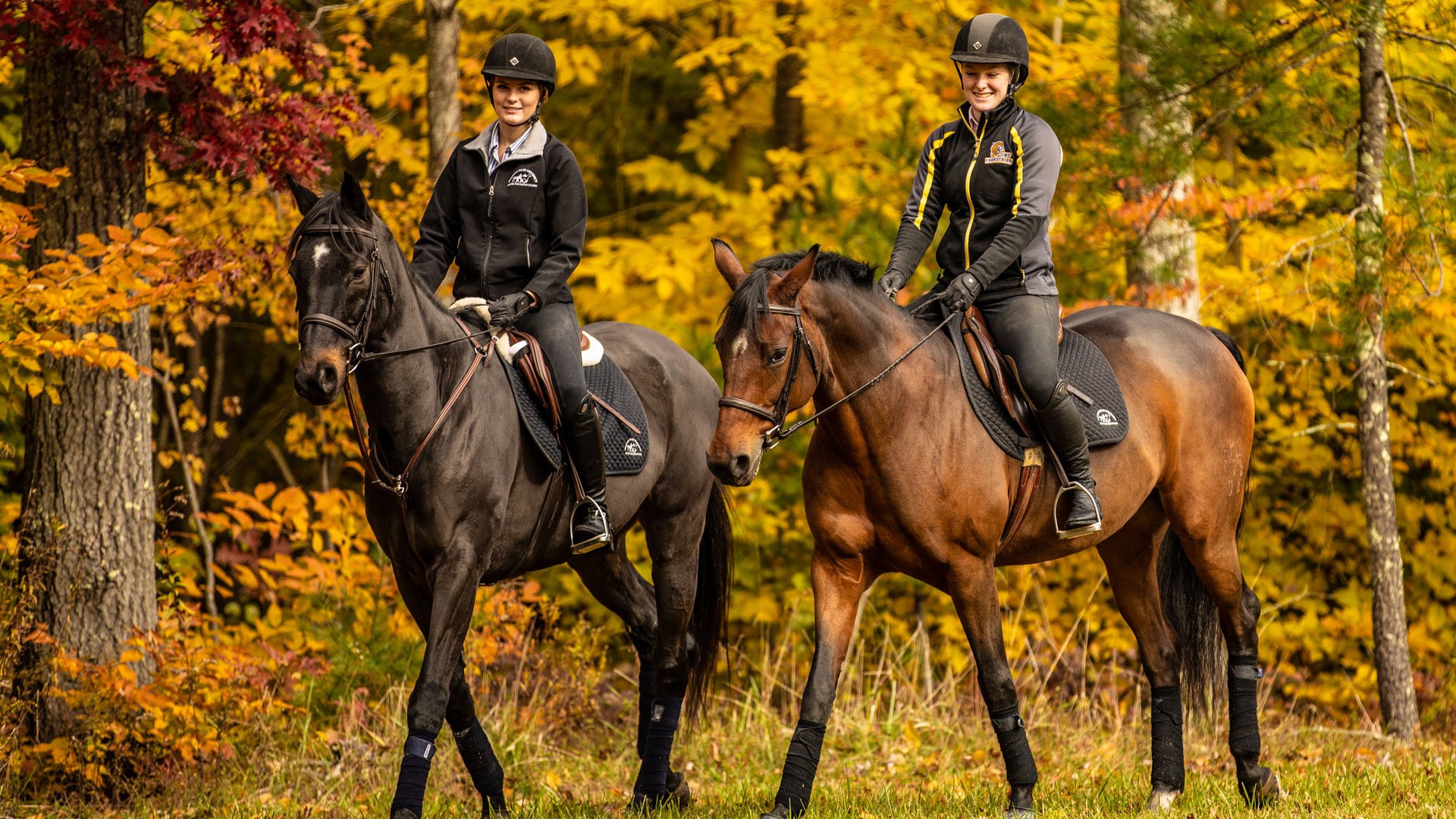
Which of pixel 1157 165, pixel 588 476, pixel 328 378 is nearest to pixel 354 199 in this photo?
pixel 328 378

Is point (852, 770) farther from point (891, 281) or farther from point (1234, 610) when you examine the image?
point (891, 281)

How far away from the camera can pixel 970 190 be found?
17.5ft

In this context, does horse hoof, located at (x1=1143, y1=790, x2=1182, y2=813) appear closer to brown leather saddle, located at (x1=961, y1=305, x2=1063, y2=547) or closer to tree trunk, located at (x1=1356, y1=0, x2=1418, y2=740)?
brown leather saddle, located at (x1=961, y1=305, x2=1063, y2=547)

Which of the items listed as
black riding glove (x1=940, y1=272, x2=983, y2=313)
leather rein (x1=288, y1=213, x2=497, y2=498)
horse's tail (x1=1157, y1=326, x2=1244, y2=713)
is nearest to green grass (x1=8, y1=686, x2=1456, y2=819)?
horse's tail (x1=1157, y1=326, x2=1244, y2=713)

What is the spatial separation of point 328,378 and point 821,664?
6.94 feet

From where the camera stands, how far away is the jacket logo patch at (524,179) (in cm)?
555

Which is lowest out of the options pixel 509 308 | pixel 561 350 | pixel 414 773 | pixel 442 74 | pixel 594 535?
pixel 414 773

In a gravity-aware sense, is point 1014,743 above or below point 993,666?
below

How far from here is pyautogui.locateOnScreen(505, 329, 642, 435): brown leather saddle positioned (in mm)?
5535

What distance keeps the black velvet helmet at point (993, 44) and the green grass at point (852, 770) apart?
306 cm

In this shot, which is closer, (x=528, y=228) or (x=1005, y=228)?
(x=1005, y=228)

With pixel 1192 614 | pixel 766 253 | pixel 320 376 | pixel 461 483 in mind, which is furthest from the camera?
pixel 766 253

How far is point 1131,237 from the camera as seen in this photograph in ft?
28.7

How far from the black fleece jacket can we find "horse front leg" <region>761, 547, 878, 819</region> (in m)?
1.73
